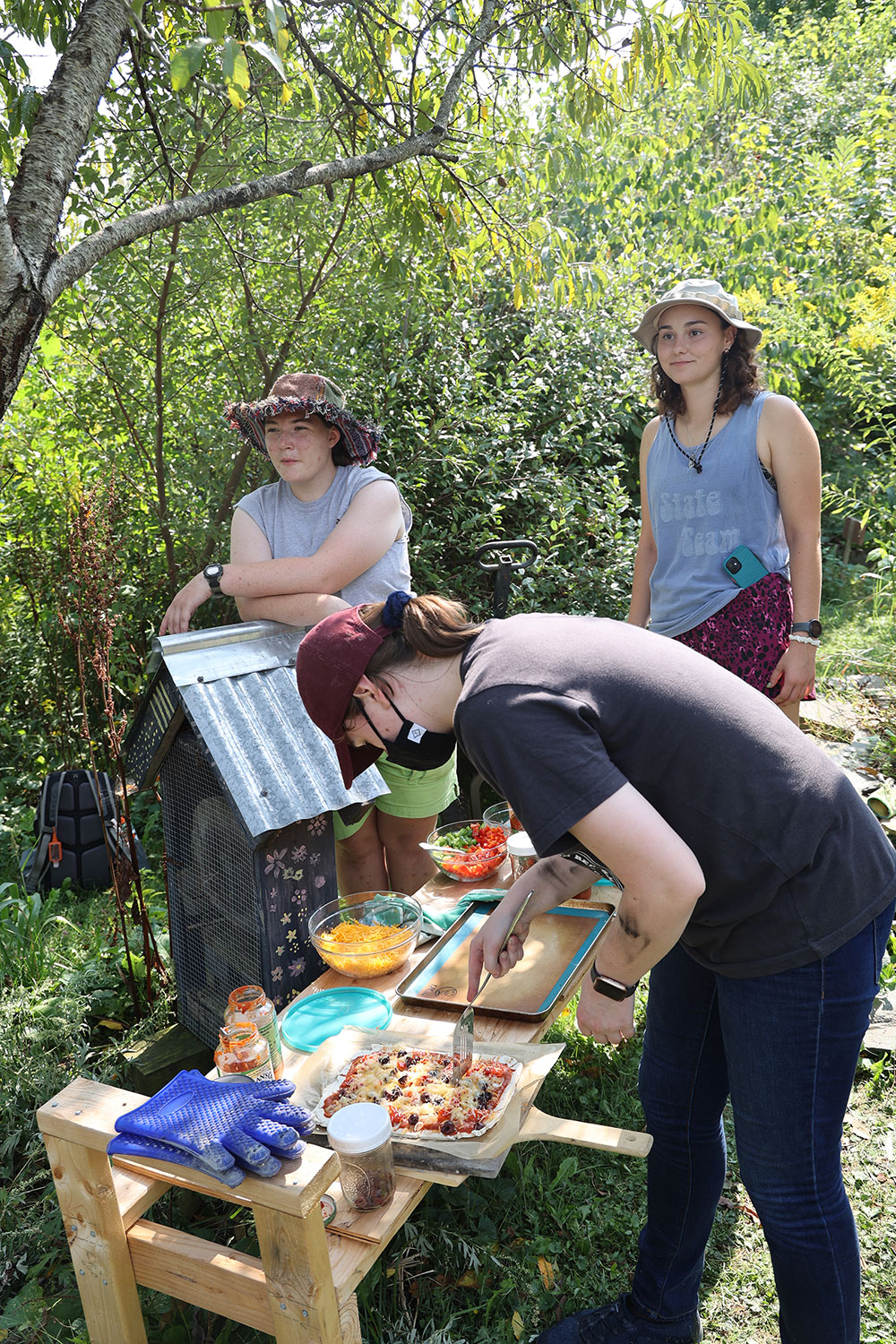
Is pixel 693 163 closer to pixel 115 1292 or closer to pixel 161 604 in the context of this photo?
pixel 161 604

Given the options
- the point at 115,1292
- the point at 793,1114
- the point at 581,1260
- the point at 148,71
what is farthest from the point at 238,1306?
the point at 148,71

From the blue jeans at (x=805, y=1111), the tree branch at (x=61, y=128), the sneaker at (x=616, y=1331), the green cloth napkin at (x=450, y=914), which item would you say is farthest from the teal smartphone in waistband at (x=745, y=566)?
the tree branch at (x=61, y=128)

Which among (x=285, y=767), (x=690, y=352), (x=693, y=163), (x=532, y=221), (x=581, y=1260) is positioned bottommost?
(x=581, y=1260)

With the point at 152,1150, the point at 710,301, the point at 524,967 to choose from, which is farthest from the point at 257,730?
the point at 710,301

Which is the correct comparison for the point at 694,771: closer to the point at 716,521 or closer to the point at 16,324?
the point at 716,521

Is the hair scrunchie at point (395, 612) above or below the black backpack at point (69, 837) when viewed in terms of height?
above

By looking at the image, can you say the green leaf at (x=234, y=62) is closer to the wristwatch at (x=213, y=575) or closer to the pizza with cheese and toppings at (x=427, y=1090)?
the wristwatch at (x=213, y=575)

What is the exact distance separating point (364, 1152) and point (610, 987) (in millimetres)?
492

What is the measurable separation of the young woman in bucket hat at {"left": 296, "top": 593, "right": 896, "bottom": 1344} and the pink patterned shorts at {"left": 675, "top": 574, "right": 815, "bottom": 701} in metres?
1.09

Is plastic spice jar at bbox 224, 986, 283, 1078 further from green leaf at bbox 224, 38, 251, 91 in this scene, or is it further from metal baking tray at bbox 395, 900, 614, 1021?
green leaf at bbox 224, 38, 251, 91

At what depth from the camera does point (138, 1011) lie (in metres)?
3.31

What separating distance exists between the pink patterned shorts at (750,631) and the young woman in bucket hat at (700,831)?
1093 mm

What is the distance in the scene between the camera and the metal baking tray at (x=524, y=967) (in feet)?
7.06

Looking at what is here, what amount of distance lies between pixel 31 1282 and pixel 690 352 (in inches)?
120
